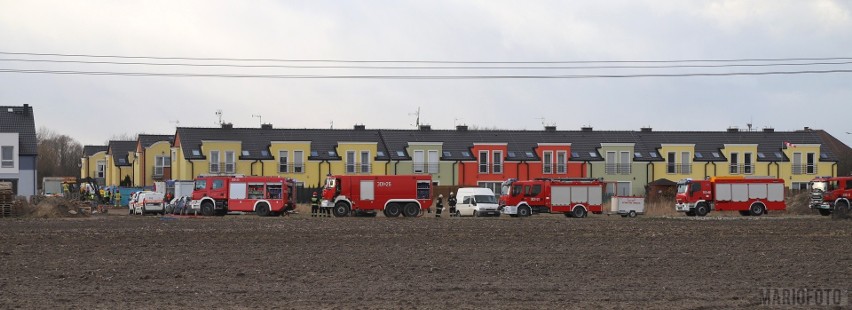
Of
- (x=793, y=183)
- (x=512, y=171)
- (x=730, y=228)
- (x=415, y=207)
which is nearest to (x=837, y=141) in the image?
(x=793, y=183)

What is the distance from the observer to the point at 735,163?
303 ft

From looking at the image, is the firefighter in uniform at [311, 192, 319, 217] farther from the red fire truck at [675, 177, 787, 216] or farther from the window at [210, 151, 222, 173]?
the window at [210, 151, 222, 173]

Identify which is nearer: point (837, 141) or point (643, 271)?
point (643, 271)

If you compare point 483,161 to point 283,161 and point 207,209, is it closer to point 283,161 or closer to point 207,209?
point 283,161

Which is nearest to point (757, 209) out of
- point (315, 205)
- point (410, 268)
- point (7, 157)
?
point (315, 205)

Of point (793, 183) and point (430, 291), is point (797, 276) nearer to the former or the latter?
point (430, 291)

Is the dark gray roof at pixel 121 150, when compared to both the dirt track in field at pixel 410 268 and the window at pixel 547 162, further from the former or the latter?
the dirt track in field at pixel 410 268

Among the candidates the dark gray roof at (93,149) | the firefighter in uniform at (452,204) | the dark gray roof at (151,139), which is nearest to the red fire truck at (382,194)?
the firefighter in uniform at (452,204)

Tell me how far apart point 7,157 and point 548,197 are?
130ft

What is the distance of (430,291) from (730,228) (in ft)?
83.8

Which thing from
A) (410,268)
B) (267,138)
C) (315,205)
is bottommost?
(410,268)

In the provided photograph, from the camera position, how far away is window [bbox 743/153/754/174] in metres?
92.2

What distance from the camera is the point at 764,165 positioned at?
92.6 m

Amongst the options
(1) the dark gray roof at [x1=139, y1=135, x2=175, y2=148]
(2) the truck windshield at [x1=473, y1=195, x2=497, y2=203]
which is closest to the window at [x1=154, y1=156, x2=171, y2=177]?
(1) the dark gray roof at [x1=139, y1=135, x2=175, y2=148]
